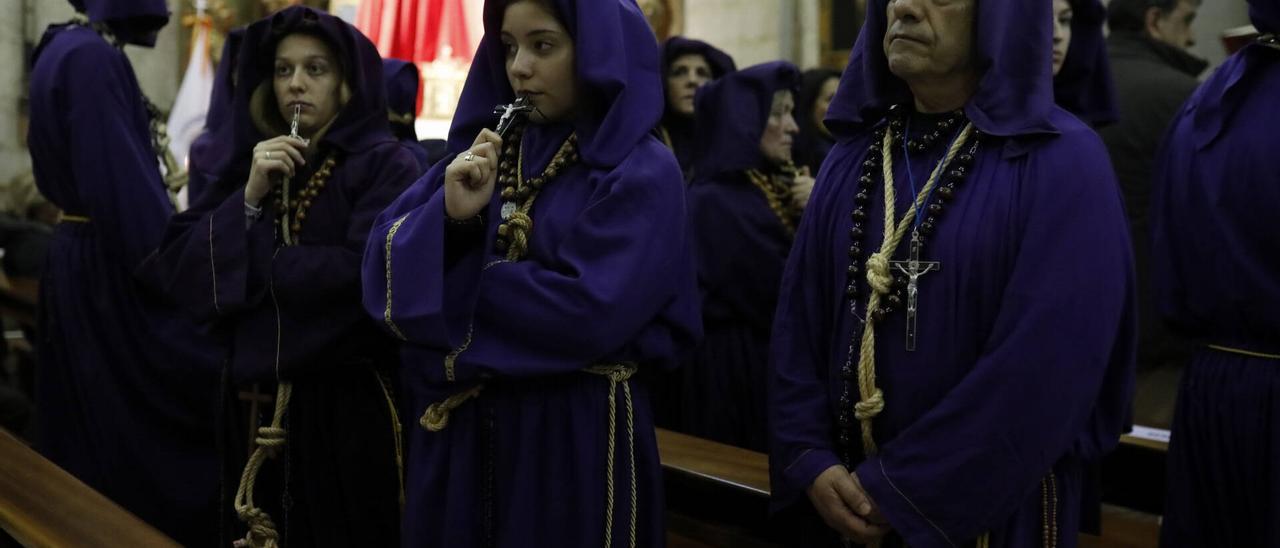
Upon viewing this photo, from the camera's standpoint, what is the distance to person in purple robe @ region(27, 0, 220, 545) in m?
4.48

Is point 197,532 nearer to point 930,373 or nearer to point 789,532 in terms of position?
point 789,532

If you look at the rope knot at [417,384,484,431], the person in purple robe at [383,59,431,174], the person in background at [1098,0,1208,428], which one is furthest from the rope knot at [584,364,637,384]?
the person in background at [1098,0,1208,428]

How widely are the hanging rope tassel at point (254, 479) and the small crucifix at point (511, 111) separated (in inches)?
39.5

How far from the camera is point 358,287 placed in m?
2.90

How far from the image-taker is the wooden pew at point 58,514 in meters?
2.72

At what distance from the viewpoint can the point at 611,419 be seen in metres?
2.46

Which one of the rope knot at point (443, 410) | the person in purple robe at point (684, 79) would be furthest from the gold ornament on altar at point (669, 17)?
the rope knot at point (443, 410)

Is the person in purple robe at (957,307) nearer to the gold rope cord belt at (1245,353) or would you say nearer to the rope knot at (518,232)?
the rope knot at (518,232)

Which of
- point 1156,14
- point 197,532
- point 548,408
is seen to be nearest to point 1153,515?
point 1156,14

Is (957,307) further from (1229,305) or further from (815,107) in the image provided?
(815,107)

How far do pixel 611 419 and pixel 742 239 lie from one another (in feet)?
7.20

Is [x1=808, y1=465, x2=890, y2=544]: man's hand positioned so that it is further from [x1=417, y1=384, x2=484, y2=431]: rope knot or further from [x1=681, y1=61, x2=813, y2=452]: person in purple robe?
[x1=681, y1=61, x2=813, y2=452]: person in purple robe

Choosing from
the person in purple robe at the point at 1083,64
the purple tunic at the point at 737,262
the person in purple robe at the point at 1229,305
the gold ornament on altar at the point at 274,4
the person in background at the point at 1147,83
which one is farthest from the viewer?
the gold ornament on altar at the point at 274,4

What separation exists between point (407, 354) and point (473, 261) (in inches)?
9.6
